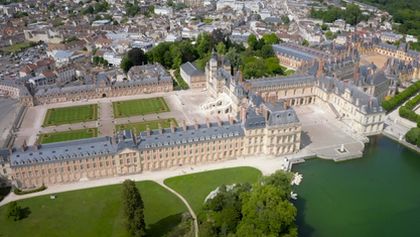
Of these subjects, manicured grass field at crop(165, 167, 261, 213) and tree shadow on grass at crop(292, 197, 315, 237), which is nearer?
tree shadow on grass at crop(292, 197, 315, 237)

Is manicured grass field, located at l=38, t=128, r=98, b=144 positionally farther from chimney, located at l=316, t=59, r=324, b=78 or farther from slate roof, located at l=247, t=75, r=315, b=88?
chimney, located at l=316, t=59, r=324, b=78

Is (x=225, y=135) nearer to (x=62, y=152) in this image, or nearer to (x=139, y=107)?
(x=62, y=152)

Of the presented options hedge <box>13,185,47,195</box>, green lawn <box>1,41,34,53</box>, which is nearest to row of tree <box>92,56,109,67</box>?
green lawn <box>1,41,34,53</box>

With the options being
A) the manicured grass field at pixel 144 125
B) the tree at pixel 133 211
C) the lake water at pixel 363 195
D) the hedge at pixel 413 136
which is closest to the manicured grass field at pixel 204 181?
the lake water at pixel 363 195

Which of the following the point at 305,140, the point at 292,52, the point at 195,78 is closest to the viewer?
the point at 305,140

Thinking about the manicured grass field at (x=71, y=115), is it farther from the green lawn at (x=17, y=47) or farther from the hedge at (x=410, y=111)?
the hedge at (x=410, y=111)

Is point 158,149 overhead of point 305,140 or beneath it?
overhead

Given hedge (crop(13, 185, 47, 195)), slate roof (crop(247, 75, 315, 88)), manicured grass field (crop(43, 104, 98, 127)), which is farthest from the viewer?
slate roof (crop(247, 75, 315, 88))

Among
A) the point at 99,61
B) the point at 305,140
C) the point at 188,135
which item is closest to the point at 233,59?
the point at 99,61
